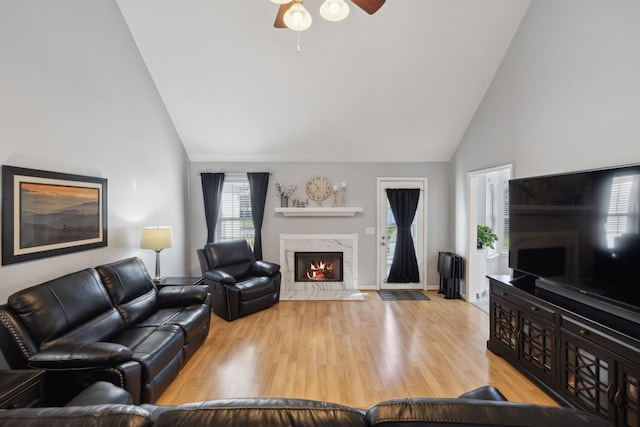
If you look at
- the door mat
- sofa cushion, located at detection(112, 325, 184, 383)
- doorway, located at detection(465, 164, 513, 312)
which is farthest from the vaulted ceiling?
sofa cushion, located at detection(112, 325, 184, 383)

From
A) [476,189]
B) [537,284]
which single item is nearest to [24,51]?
[537,284]

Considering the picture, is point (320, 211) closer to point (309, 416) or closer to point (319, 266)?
point (319, 266)

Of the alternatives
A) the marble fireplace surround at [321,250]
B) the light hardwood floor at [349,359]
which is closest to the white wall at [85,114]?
the light hardwood floor at [349,359]

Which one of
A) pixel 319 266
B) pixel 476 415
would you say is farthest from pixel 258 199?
pixel 476 415

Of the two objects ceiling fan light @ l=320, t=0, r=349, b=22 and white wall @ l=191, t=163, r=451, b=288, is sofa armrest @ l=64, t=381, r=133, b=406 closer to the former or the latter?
ceiling fan light @ l=320, t=0, r=349, b=22

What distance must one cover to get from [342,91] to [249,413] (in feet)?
13.7

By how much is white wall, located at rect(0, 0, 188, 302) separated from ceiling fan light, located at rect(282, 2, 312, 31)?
85.6 inches

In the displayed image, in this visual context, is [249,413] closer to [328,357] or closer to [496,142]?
[328,357]

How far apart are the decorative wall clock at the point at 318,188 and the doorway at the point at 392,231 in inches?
40.4

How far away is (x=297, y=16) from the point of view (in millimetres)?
2023

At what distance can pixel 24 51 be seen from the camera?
2.30 m

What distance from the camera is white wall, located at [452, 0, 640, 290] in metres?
2.21

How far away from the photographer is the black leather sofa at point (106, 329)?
75.8 inches

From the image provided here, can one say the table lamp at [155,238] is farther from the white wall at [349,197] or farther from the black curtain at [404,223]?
the black curtain at [404,223]
